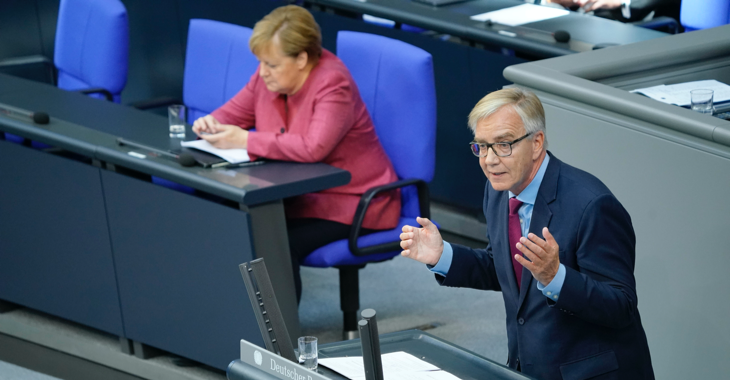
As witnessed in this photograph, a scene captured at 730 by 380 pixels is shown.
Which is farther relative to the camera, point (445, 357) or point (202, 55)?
point (202, 55)

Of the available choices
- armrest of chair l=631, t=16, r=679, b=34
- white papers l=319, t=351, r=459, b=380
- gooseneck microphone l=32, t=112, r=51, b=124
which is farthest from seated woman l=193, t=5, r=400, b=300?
armrest of chair l=631, t=16, r=679, b=34

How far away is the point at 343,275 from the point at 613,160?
1352 mm

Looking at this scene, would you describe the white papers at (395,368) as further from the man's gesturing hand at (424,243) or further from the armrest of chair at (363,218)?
the armrest of chair at (363,218)

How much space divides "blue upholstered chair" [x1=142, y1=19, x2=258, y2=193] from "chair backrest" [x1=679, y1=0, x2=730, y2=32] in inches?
86.4

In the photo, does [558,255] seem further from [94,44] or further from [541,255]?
[94,44]

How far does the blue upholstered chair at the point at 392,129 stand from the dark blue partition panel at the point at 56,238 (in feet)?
2.45

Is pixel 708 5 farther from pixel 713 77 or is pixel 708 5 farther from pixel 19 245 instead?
pixel 19 245

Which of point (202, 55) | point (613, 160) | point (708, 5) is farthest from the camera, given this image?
point (708, 5)

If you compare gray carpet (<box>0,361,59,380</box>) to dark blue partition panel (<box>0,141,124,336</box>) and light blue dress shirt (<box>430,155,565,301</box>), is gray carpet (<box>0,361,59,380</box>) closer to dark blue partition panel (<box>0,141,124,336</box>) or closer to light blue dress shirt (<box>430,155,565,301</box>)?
dark blue partition panel (<box>0,141,124,336</box>)

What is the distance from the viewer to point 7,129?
3.64 metres

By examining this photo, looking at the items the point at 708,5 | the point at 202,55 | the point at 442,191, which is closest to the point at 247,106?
the point at 202,55

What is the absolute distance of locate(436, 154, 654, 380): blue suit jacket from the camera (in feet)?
6.55

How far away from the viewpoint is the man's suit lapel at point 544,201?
6.88ft

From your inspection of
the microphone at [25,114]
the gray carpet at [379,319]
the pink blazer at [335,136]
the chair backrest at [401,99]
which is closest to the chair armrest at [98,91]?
the microphone at [25,114]
